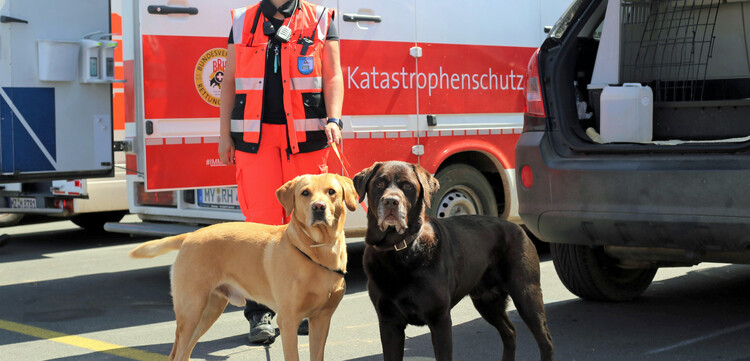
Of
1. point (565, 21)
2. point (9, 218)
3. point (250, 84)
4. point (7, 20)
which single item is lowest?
point (9, 218)

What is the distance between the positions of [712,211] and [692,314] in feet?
4.80

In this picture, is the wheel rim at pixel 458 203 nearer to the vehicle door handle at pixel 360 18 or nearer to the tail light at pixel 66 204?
the vehicle door handle at pixel 360 18

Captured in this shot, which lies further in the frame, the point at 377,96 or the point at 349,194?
the point at 377,96

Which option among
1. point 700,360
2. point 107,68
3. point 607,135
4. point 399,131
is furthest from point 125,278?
point 700,360

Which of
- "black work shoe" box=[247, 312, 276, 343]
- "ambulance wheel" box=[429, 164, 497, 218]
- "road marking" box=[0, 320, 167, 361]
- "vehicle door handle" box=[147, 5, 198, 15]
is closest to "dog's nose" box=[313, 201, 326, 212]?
"black work shoe" box=[247, 312, 276, 343]

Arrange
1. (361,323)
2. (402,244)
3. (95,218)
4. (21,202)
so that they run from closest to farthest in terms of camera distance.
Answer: (402,244)
(361,323)
(21,202)
(95,218)

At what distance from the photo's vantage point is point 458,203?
23.6ft

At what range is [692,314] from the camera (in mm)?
5570

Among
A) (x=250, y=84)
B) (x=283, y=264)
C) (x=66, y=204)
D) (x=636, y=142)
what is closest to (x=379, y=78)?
(x=250, y=84)

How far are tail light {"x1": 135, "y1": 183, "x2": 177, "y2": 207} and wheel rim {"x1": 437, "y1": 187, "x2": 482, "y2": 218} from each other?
2124 mm

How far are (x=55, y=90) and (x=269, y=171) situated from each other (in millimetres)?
3360

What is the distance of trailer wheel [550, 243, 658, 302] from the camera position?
5.53 m

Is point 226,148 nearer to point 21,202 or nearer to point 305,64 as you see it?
point 305,64

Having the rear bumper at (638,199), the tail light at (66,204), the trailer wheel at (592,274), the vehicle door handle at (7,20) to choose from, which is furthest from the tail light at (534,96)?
the tail light at (66,204)
